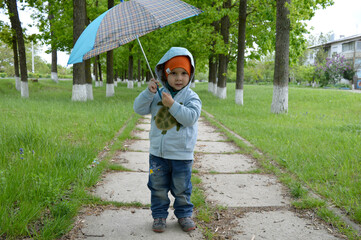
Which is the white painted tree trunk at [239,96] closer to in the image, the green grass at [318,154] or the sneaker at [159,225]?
the green grass at [318,154]

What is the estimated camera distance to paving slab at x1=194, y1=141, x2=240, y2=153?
5836mm

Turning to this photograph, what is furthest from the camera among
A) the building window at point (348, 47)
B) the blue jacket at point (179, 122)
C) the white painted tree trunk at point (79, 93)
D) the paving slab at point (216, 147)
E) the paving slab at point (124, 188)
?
the building window at point (348, 47)

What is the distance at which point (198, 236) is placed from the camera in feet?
8.46

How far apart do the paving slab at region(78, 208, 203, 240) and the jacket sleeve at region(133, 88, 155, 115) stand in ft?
3.43

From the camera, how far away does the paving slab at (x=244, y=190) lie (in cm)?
331

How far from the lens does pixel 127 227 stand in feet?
8.74

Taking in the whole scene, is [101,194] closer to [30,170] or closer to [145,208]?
[145,208]

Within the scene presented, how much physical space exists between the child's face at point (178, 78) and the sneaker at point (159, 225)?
47.9 inches

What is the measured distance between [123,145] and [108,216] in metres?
3.12

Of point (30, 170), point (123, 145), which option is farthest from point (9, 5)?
point (30, 170)

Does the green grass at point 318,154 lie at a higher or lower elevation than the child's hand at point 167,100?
lower

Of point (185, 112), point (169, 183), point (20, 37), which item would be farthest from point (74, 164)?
point (20, 37)

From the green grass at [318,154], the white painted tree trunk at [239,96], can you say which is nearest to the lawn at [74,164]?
the green grass at [318,154]

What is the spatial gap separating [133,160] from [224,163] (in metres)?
1.53
